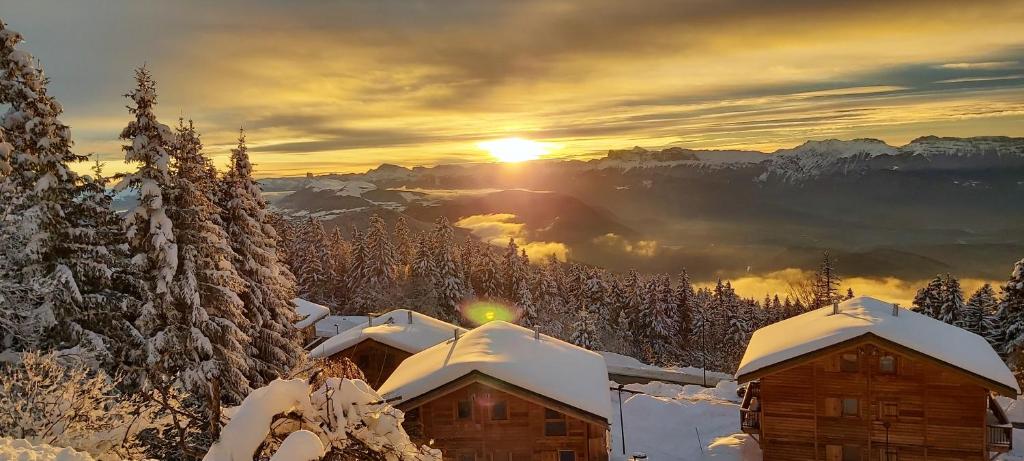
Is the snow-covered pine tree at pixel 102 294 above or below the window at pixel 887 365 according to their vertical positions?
above

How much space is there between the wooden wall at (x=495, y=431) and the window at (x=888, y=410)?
11.3 metres

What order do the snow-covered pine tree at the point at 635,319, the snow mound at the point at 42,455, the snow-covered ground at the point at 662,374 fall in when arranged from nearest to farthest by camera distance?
1. the snow mound at the point at 42,455
2. the snow-covered ground at the point at 662,374
3. the snow-covered pine tree at the point at 635,319

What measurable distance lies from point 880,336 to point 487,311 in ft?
196

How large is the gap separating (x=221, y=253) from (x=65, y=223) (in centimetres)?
511

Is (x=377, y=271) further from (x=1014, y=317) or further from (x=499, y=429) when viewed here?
(x=1014, y=317)

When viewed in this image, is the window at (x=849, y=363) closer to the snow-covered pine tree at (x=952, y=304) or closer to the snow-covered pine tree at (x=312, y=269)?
the snow-covered pine tree at (x=952, y=304)

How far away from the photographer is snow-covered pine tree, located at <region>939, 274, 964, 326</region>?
177ft

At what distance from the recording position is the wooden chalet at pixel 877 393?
23.5m

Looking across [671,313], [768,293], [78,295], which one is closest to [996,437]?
[78,295]

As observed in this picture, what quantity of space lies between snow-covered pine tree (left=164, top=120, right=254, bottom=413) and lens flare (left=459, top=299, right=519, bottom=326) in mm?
52700

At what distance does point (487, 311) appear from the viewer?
263 feet

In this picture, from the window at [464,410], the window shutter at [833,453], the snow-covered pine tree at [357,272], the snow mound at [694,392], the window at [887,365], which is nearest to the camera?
the window at [464,410]

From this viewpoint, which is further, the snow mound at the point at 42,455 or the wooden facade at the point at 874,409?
the wooden facade at the point at 874,409

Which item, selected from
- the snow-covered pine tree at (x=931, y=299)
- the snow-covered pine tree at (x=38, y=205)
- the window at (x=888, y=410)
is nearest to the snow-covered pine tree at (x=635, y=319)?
the snow-covered pine tree at (x=931, y=299)
